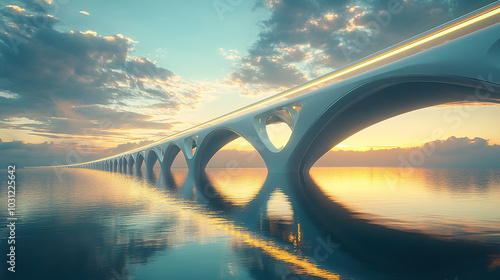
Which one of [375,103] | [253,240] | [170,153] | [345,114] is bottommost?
[253,240]

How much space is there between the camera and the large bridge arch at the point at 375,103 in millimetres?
22027

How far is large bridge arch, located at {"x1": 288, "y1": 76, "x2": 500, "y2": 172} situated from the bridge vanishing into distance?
0.08 meters

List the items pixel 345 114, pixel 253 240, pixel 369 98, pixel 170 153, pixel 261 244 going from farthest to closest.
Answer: pixel 170 153 → pixel 345 114 → pixel 369 98 → pixel 253 240 → pixel 261 244

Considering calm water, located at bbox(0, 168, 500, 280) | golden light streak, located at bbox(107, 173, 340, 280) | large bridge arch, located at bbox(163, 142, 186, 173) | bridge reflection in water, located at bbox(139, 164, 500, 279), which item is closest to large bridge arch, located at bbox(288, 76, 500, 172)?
calm water, located at bbox(0, 168, 500, 280)

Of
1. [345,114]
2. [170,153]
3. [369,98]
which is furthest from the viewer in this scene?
[170,153]

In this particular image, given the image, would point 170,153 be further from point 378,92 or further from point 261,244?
point 261,244

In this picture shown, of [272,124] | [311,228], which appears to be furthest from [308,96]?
[311,228]

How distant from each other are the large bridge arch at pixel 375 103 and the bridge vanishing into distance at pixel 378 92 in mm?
77

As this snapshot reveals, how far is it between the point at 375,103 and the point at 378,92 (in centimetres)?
379

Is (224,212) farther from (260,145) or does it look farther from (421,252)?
(260,145)

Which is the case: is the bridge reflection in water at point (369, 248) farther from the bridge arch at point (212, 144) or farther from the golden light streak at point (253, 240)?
the bridge arch at point (212, 144)

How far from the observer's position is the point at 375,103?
30.9 metres

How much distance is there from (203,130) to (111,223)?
43255 millimetres

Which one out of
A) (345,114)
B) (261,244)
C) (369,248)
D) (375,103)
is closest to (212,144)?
(345,114)
